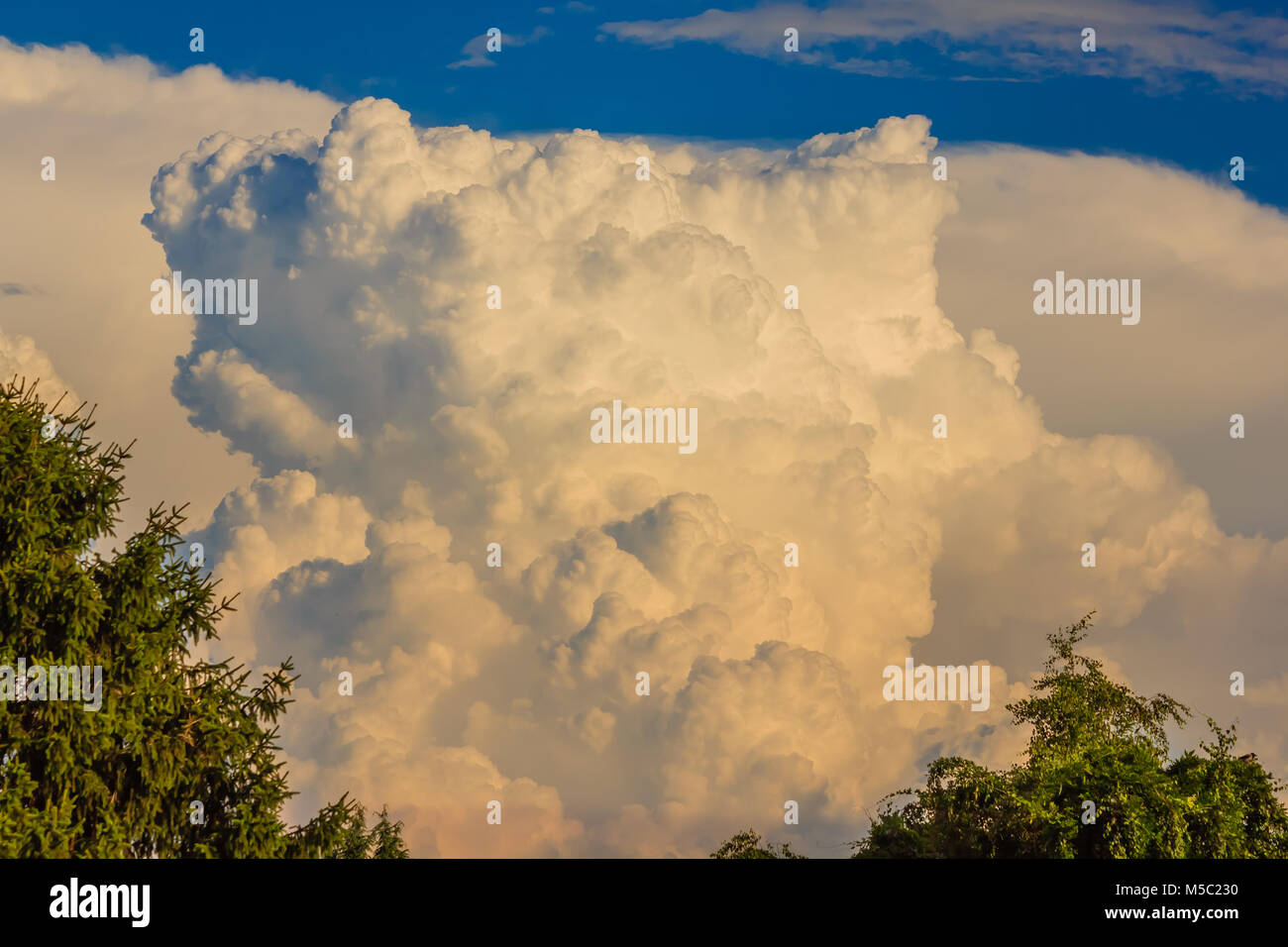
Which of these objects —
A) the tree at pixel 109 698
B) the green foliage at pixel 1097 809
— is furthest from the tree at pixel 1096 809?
the tree at pixel 109 698

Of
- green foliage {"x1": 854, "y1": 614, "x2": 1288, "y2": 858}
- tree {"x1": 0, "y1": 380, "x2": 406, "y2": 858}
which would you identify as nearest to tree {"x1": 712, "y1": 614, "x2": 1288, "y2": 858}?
green foliage {"x1": 854, "y1": 614, "x2": 1288, "y2": 858}

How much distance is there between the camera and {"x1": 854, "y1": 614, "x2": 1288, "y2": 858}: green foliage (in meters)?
27.5

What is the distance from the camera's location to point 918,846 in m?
32.0

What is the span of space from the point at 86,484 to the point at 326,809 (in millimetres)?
8205

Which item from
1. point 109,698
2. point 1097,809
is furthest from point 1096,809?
point 109,698

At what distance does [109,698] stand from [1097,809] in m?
20.5

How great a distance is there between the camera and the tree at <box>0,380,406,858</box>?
2189 cm

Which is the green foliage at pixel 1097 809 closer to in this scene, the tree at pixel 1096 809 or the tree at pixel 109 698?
the tree at pixel 1096 809

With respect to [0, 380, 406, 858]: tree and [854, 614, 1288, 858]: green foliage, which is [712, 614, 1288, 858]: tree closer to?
[854, 614, 1288, 858]: green foliage

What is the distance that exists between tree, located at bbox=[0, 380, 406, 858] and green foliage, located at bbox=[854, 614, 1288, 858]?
14.8 metres
